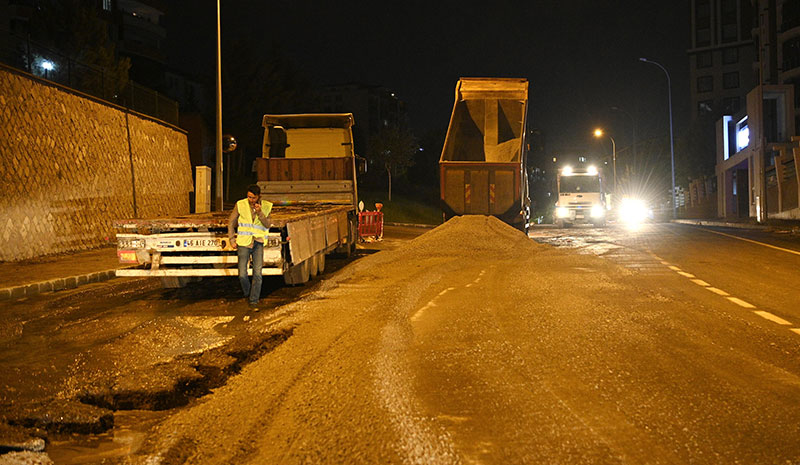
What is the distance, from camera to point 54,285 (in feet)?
44.7

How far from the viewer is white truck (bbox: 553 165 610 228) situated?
37656mm

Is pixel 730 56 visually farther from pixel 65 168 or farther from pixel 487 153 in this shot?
pixel 65 168

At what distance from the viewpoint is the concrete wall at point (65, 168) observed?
1778 cm

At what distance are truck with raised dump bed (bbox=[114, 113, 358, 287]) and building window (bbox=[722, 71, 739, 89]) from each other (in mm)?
92467

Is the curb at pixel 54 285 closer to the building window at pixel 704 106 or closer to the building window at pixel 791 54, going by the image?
the building window at pixel 791 54

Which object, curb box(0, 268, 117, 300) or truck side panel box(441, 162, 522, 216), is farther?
truck side panel box(441, 162, 522, 216)

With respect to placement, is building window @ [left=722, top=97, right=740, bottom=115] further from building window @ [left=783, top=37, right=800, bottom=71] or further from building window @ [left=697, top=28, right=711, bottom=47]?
building window @ [left=783, top=37, right=800, bottom=71]

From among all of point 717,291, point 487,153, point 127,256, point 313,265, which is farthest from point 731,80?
point 127,256

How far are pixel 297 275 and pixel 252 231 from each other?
105 inches

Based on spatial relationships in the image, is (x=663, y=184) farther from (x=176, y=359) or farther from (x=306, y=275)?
(x=176, y=359)

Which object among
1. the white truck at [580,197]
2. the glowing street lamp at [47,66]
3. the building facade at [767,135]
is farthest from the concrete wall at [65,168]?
the building facade at [767,135]

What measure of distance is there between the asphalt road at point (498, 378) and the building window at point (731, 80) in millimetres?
96279

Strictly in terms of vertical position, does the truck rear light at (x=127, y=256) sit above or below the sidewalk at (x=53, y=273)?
above

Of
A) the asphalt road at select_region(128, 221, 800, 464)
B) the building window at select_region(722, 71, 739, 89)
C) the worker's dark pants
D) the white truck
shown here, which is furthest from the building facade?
the worker's dark pants
